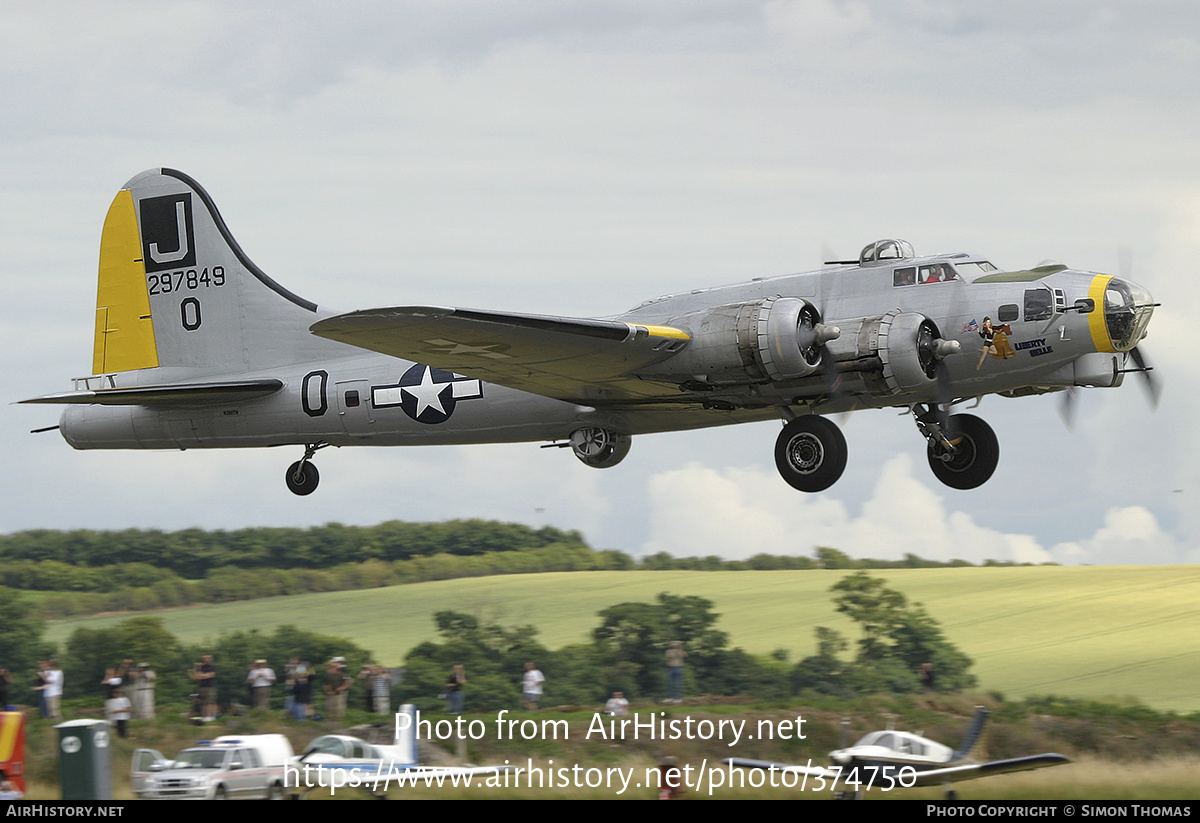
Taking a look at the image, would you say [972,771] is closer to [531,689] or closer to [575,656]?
[531,689]

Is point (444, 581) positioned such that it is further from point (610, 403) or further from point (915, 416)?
point (915, 416)

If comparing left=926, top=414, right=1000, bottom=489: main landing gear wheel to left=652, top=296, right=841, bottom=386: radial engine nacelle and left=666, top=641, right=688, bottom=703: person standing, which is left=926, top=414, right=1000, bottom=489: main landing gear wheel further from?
left=666, top=641, right=688, bottom=703: person standing

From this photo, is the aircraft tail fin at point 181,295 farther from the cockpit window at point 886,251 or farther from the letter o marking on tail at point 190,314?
the cockpit window at point 886,251

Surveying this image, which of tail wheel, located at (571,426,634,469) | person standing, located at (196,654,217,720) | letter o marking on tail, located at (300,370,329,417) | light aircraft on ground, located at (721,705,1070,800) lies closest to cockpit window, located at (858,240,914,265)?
tail wheel, located at (571,426,634,469)

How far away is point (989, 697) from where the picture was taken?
75.9 ft

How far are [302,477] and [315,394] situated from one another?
1812 millimetres

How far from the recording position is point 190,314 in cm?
2311

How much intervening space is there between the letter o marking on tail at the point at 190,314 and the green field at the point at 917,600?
6625 mm

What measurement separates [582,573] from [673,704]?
10552 millimetres

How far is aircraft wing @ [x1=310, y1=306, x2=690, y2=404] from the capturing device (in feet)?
49.2

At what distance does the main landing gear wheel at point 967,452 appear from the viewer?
18.5 m

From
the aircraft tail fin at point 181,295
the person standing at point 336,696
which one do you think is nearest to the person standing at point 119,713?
the person standing at point 336,696

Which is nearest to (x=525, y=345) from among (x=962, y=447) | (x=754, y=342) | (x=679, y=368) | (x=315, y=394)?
(x=679, y=368)
